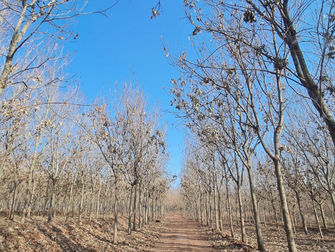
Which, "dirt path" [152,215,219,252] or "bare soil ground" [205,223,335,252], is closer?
"bare soil ground" [205,223,335,252]

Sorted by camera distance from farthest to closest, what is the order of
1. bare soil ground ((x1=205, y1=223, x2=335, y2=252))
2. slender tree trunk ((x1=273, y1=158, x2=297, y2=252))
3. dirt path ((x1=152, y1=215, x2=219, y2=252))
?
dirt path ((x1=152, y1=215, x2=219, y2=252)), bare soil ground ((x1=205, y1=223, x2=335, y2=252)), slender tree trunk ((x1=273, y1=158, x2=297, y2=252))

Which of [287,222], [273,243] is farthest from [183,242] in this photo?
[287,222]

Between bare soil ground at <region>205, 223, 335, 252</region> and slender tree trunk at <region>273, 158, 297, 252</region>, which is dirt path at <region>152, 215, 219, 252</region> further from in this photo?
slender tree trunk at <region>273, 158, 297, 252</region>

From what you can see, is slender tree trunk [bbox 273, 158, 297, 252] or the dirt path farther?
the dirt path

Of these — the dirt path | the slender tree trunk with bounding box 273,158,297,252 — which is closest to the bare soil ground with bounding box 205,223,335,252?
the dirt path

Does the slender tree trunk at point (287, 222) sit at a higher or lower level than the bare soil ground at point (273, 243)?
higher

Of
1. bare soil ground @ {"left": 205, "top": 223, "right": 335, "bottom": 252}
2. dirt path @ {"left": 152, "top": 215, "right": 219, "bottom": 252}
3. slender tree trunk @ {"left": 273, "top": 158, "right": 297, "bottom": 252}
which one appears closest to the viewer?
slender tree trunk @ {"left": 273, "top": 158, "right": 297, "bottom": 252}

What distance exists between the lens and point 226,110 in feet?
32.7

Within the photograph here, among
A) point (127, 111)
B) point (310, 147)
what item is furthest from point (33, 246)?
point (310, 147)

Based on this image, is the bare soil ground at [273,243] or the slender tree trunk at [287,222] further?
the bare soil ground at [273,243]

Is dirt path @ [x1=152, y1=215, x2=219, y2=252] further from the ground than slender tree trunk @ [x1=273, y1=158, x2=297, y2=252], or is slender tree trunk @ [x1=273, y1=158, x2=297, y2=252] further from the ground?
slender tree trunk @ [x1=273, y1=158, x2=297, y2=252]

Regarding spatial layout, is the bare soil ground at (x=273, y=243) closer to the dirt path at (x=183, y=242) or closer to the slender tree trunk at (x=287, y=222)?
the dirt path at (x=183, y=242)

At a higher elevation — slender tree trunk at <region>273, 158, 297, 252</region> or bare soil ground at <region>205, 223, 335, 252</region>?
slender tree trunk at <region>273, 158, 297, 252</region>

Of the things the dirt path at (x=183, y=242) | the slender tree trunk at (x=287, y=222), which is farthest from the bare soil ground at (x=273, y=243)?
the slender tree trunk at (x=287, y=222)
